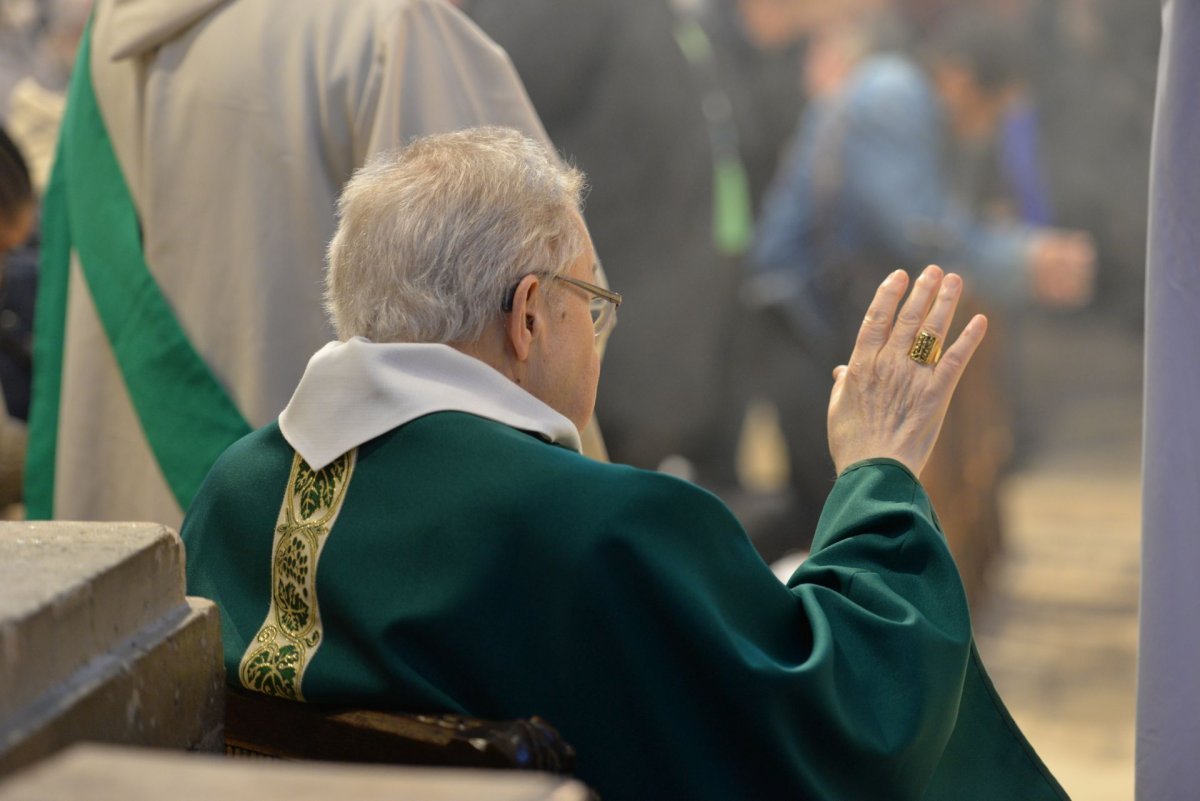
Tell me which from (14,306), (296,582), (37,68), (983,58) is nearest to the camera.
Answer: (296,582)

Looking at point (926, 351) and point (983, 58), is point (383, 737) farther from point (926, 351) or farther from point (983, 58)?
point (983, 58)

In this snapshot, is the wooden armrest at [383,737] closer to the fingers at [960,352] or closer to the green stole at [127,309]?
the fingers at [960,352]


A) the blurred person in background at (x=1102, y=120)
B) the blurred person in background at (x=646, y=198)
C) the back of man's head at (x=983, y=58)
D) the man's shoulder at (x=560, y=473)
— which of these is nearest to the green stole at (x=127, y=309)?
the man's shoulder at (x=560, y=473)

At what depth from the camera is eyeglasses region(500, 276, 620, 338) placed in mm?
1766

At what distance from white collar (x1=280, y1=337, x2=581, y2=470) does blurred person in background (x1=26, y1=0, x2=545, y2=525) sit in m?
0.70

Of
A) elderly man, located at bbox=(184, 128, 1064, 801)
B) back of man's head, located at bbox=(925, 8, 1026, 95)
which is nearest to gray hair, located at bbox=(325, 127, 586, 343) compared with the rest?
elderly man, located at bbox=(184, 128, 1064, 801)

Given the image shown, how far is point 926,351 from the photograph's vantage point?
6.35 ft

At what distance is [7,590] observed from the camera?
1287 millimetres

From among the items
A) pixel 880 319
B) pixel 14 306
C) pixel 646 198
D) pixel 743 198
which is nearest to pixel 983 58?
pixel 743 198

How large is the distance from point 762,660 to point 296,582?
0.45 metres

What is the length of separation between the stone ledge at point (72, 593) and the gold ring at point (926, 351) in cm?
84

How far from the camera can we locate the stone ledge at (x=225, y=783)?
0.98 metres

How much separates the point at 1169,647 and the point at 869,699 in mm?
470

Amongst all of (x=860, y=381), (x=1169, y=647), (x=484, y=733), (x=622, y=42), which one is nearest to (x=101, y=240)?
(x=860, y=381)
